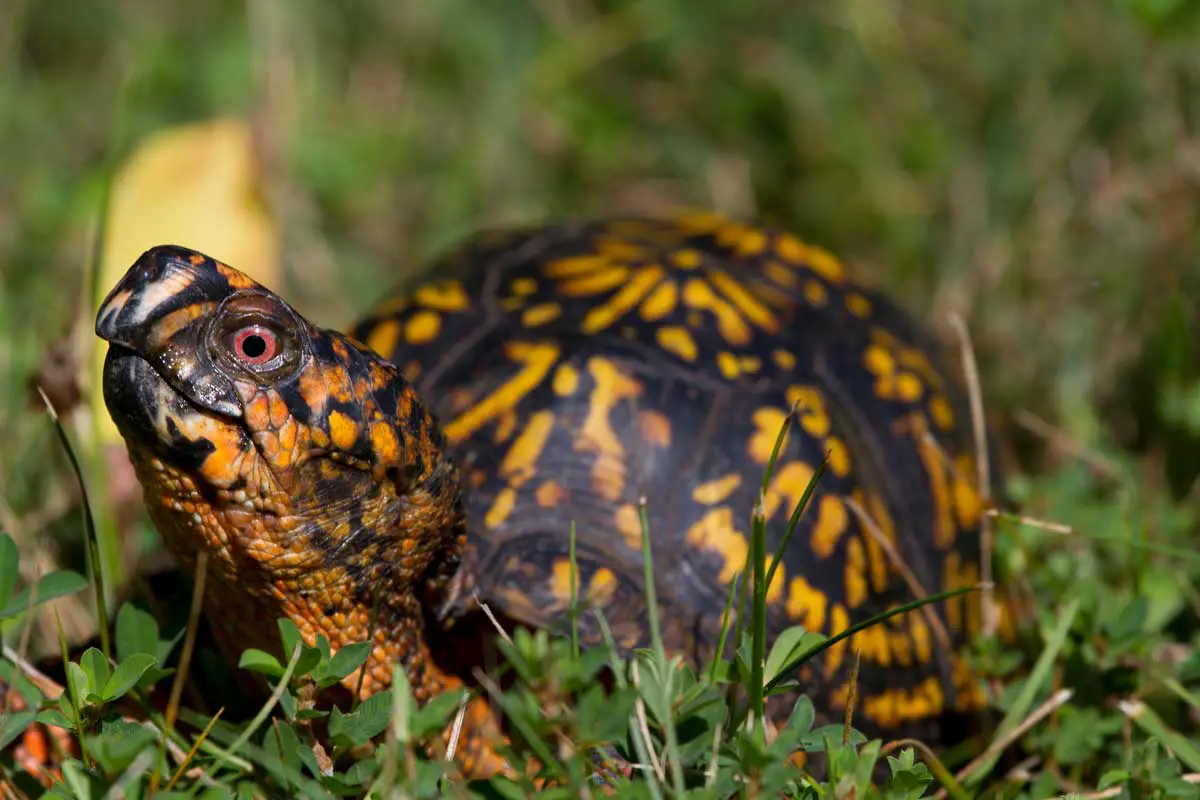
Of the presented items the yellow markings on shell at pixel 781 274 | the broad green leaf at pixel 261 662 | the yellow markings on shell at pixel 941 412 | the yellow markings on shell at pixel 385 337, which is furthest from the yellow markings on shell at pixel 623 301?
the broad green leaf at pixel 261 662

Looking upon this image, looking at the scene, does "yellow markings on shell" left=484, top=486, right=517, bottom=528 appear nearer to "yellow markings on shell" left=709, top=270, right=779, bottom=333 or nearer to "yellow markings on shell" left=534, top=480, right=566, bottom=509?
"yellow markings on shell" left=534, top=480, right=566, bottom=509

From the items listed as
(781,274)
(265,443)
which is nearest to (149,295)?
(265,443)

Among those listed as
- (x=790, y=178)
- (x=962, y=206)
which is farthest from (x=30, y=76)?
(x=962, y=206)

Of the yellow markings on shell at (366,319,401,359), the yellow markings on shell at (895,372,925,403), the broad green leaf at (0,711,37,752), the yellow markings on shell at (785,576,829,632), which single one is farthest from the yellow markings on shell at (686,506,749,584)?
the broad green leaf at (0,711,37,752)

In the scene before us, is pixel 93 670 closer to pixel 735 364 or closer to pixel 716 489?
pixel 716 489

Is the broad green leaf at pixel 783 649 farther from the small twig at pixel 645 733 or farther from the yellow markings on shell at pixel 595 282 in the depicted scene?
the yellow markings on shell at pixel 595 282

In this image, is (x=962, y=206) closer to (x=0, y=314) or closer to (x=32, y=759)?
(x=0, y=314)
